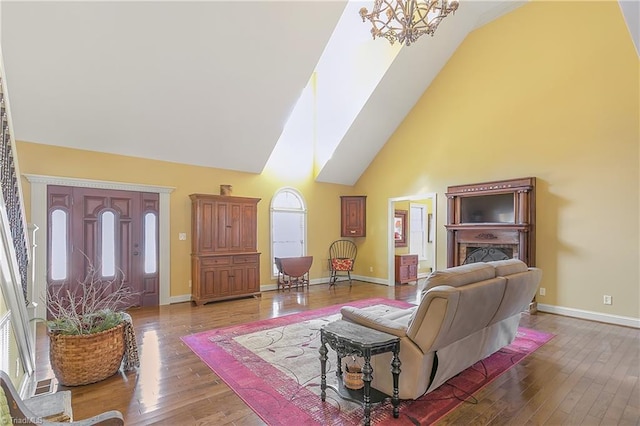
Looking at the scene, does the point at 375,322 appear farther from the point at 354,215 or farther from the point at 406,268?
the point at 354,215

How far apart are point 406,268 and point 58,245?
680 cm

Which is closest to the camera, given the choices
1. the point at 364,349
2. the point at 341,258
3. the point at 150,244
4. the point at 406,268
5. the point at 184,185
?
the point at 364,349

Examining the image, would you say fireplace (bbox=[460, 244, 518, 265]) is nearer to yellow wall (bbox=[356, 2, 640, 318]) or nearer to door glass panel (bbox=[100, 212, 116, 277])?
yellow wall (bbox=[356, 2, 640, 318])

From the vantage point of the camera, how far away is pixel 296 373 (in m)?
2.91

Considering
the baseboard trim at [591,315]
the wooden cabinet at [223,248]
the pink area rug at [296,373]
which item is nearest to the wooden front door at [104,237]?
the wooden cabinet at [223,248]

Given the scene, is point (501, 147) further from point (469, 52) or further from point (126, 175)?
point (126, 175)

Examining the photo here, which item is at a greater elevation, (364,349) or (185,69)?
(185,69)

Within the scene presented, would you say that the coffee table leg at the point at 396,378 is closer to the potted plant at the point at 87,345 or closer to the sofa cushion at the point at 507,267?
the sofa cushion at the point at 507,267

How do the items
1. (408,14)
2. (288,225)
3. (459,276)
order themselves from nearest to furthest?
(459,276) < (408,14) < (288,225)

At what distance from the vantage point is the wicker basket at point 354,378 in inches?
96.5

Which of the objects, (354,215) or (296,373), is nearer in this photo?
(296,373)

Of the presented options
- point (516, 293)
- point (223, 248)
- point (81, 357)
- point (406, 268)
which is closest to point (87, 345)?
point (81, 357)

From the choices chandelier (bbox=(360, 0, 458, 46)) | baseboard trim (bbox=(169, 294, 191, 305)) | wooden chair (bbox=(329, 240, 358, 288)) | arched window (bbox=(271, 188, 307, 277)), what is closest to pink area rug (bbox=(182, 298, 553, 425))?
baseboard trim (bbox=(169, 294, 191, 305))

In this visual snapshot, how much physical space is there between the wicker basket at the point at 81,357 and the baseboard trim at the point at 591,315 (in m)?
6.04
